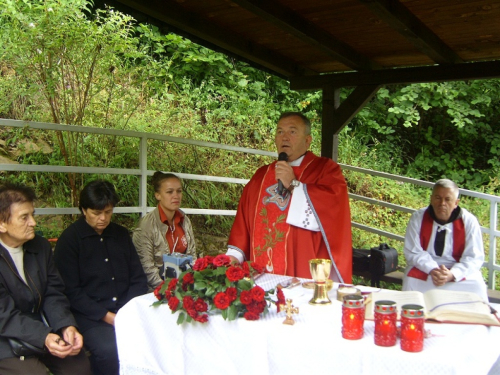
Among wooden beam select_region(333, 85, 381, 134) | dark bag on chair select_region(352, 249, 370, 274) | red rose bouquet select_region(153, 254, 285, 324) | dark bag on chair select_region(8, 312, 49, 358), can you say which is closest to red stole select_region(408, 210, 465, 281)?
dark bag on chair select_region(352, 249, 370, 274)

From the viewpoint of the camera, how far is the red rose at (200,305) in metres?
2.12

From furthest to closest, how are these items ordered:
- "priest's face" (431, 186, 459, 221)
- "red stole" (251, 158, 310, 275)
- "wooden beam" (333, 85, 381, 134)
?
"wooden beam" (333, 85, 381, 134) < "priest's face" (431, 186, 459, 221) < "red stole" (251, 158, 310, 275)

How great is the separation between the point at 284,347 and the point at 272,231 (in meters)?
1.50

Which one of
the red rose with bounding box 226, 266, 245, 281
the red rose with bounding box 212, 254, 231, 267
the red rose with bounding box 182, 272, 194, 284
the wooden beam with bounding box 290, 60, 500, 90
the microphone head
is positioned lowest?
the red rose with bounding box 182, 272, 194, 284

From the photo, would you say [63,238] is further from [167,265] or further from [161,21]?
[161,21]

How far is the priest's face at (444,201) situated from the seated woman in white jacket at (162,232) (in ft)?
6.56

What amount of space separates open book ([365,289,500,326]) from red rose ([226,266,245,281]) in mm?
507

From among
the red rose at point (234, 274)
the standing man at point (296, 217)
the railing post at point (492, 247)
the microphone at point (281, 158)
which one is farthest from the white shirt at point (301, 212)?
the railing post at point (492, 247)

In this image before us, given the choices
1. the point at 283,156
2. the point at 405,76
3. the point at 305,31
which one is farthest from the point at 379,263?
the point at 305,31

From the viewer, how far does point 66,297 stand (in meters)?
3.03

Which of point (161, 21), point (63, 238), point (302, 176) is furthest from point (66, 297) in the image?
point (161, 21)

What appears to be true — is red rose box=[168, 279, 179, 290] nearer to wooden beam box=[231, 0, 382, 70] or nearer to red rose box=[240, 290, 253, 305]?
red rose box=[240, 290, 253, 305]

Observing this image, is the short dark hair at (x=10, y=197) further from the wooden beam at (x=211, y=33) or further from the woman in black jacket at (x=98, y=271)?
the wooden beam at (x=211, y=33)

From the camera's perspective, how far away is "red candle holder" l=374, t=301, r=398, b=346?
72.1 inches
